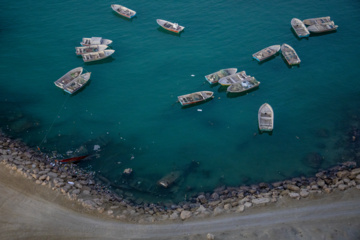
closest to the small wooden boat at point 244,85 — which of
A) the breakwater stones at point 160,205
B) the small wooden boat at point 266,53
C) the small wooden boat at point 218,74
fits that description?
the small wooden boat at point 218,74

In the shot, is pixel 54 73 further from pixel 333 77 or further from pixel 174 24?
pixel 333 77

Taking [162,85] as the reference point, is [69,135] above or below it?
below

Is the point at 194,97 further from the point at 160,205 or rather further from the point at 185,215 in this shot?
the point at 185,215

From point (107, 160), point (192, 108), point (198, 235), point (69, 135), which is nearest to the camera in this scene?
point (198, 235)

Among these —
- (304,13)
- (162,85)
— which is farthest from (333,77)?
(162,85)

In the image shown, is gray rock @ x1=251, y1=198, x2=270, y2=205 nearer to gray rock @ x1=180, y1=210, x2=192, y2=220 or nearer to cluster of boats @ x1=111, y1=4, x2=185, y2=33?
gray rock @ x1=180, y1=210, x2=192, y2=220

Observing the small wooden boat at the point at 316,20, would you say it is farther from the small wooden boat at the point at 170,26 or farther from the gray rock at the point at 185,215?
the gray rock at the point at 185,215
